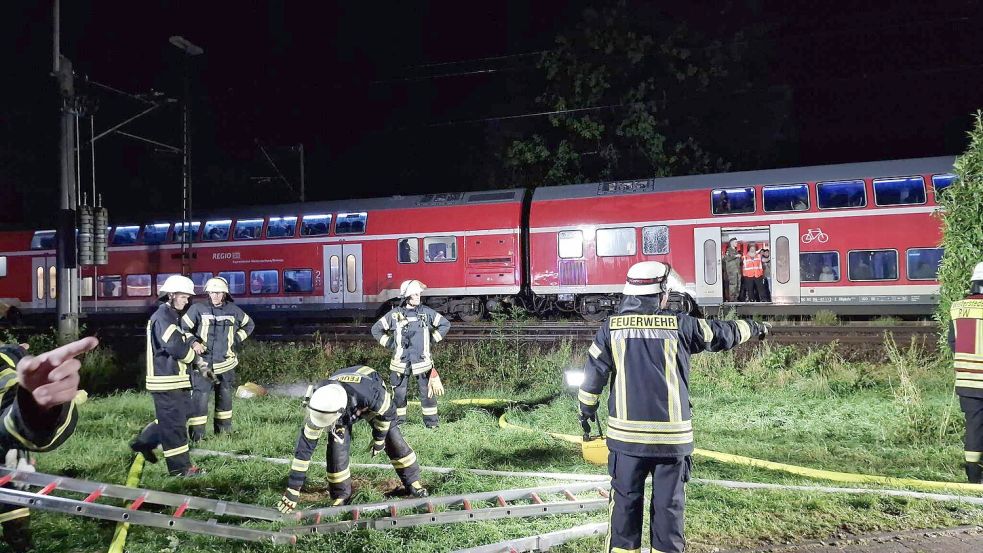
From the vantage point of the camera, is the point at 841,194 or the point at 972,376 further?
the point at 841,194

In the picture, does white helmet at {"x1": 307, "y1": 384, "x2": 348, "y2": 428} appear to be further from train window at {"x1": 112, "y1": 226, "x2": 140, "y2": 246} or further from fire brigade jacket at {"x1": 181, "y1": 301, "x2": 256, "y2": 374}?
train window at {"x1": 112, "y1": 226, "x2": 140, "y2": 246}

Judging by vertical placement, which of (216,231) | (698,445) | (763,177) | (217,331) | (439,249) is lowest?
(698,445)

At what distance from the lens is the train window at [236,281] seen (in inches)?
779

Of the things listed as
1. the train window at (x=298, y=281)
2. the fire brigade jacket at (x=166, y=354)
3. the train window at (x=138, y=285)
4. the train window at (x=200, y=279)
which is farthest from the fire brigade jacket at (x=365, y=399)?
the train window at (x=138, y=285)

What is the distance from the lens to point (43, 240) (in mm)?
21781

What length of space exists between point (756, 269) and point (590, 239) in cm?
388

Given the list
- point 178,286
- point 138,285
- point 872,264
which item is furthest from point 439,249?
point 178,286

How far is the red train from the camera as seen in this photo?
1423cm

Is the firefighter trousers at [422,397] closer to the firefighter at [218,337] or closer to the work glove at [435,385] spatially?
the work glove at [435,385]

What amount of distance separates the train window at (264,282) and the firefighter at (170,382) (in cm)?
1352

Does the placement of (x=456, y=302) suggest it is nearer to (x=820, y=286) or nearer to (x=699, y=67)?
(x=820, y=286)

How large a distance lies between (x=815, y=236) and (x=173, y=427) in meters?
13.4

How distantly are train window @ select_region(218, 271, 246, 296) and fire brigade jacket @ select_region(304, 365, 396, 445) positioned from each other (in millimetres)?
15805

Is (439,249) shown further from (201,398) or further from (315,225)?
(201,398)
